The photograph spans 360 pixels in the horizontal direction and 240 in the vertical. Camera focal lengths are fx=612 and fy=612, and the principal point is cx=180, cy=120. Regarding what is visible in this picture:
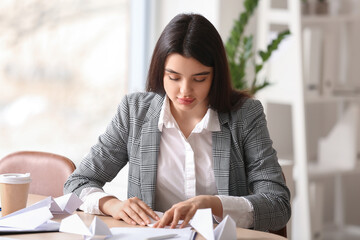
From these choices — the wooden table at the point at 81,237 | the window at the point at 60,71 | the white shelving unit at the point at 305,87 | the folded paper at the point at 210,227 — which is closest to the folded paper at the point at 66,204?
the wooden table at the point at 81,237

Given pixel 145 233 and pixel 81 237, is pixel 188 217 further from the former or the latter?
pixel 81 237

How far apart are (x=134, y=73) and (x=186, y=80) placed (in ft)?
6.79

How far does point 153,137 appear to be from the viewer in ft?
6.17

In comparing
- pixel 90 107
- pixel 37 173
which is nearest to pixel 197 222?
pixel 37 173

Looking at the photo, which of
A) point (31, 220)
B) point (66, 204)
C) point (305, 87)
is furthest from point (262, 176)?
point (305, 87)

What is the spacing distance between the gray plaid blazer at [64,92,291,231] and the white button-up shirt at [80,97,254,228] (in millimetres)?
34

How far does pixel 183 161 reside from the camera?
6.20 feet

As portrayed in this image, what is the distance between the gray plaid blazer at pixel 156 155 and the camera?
1811 mm

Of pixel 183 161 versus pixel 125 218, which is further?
pixel 183 161

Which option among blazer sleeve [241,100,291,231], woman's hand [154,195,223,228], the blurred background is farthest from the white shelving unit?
woman's hand [154,195,223,228]

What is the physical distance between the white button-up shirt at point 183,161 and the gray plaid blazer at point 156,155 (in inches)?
1.4

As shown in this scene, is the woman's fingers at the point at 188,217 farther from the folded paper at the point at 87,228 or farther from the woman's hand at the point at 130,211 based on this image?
the folded paper at the point at 87,228

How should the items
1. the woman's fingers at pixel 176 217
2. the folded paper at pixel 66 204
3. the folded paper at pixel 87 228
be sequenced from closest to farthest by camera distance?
the folded paper at pixel 87 228
the woman's fingers at pixel 176 217
the folded paper at pixel 66 204

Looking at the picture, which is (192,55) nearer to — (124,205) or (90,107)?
(124,205)
